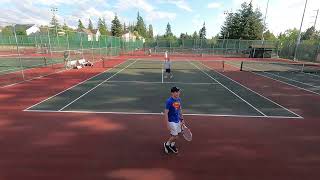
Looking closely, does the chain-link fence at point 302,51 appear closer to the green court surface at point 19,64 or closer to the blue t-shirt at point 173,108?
the green court surface at point 19,64

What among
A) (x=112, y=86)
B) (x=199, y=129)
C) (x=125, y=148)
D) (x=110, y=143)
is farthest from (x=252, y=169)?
→ (x=112, y=86)

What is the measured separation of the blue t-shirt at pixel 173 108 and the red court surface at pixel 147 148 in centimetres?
100

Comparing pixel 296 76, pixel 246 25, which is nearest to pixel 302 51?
pixel 246 25

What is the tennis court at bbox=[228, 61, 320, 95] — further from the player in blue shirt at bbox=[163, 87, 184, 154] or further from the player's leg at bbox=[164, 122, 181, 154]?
the player in blue shirt at bbox=[163, 87, 184, 154]

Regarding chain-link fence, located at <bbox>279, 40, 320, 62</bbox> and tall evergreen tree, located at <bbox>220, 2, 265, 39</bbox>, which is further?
tall evergreen tree, located at <bbox>220, 2, 265, 39</bbox>

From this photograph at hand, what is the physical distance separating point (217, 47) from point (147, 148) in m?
48.5

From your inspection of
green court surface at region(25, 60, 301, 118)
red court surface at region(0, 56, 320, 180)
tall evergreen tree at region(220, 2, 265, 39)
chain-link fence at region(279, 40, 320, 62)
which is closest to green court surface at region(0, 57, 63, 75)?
green court surface at region(25, 60, 301, 118)

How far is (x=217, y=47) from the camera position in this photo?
52438 mm

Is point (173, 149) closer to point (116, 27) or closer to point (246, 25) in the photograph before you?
point (246, 25)

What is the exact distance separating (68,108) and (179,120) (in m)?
5.92

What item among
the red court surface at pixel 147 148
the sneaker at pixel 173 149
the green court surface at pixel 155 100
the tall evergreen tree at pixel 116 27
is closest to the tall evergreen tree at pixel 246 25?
the tall evergreen tree at pixel 116 27

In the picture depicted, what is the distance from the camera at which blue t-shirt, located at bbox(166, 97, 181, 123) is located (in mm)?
6011

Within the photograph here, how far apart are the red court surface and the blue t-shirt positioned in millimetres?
1000

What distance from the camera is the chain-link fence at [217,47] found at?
4744cm
